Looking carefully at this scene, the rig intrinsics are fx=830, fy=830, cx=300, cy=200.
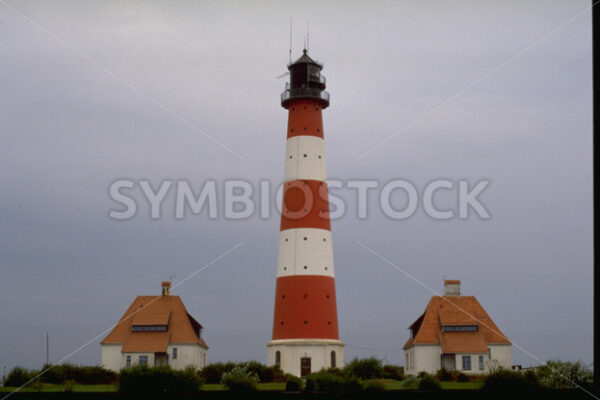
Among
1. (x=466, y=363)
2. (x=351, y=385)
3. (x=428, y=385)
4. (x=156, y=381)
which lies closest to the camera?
(x=156, y=381)

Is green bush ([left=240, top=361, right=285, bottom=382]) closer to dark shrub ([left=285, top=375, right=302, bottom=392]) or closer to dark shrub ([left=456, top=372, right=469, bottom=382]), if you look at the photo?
dark shrub ([left=285, top=375, right=302, bottom=392])

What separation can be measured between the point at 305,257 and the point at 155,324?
14.2 m

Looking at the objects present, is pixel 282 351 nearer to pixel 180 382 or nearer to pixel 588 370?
pixel 180 382

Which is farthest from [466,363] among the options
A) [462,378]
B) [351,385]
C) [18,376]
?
[18,376]

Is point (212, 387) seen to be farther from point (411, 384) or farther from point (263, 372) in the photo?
point (411, 384)

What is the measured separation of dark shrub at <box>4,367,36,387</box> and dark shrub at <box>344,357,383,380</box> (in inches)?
713

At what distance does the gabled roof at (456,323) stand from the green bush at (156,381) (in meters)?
25.2

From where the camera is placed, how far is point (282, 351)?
52.6 meters

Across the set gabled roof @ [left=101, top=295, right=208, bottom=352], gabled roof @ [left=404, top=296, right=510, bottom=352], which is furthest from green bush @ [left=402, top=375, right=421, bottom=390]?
gabled roof @ [left=101, top=295, right=208, bottom=352]

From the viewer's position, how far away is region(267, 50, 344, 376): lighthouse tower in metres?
52.2

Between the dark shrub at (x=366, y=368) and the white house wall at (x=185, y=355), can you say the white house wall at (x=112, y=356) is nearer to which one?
the white house wall at (x=185, y=355)

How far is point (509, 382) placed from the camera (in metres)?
38.7

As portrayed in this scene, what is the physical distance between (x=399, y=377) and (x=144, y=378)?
2036cm

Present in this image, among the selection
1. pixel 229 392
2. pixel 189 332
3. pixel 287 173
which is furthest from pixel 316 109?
pixel 229 392
